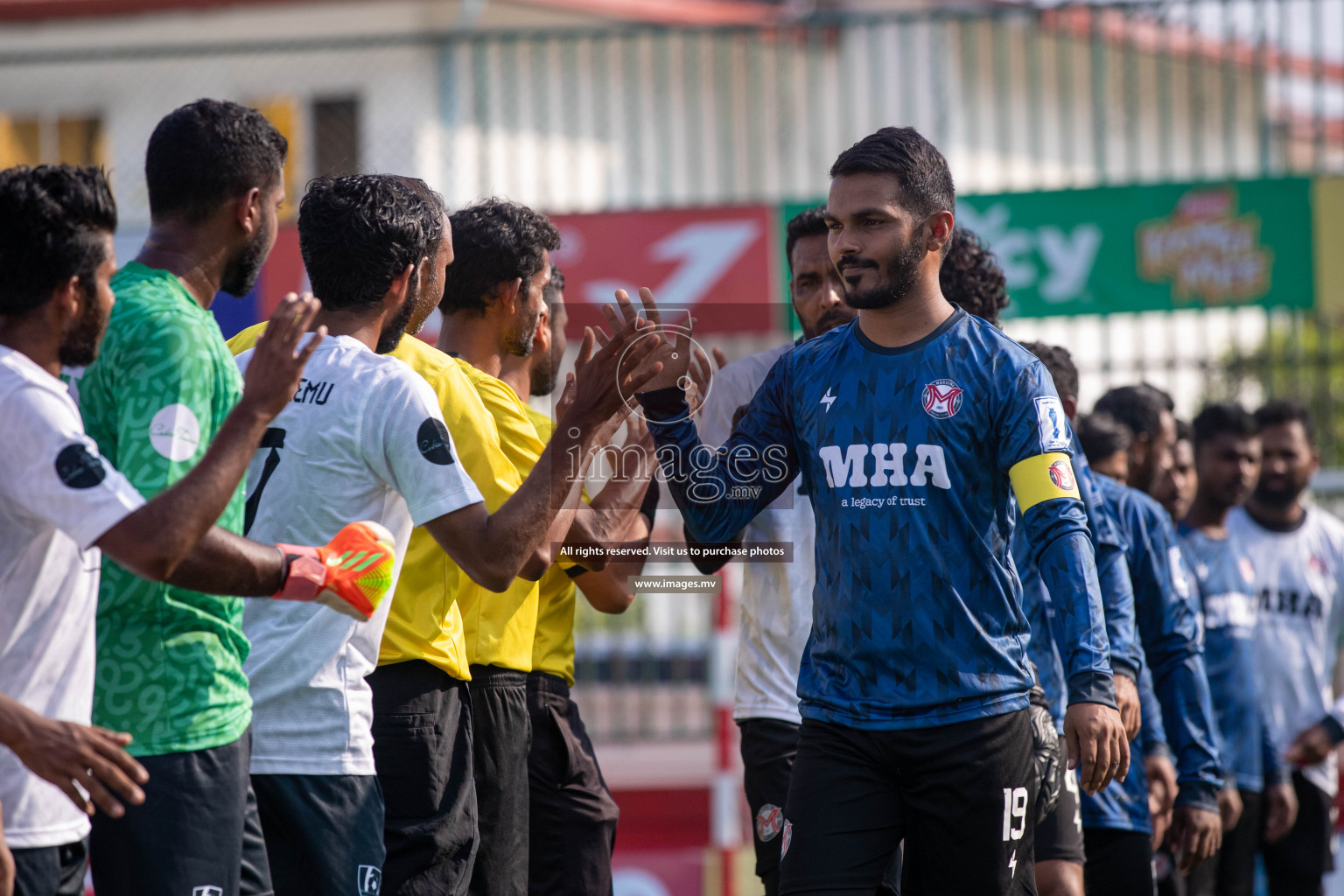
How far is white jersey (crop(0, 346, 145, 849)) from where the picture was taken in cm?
255

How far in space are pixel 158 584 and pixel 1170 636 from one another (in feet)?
11.5

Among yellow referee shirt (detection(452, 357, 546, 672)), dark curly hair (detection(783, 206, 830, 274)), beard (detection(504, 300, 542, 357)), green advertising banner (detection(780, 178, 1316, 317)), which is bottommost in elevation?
yellow referee shirt (detection(452, 357, 546, 672))

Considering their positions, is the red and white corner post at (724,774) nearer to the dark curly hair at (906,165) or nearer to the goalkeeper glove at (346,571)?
the dark curly hair at (906,165)

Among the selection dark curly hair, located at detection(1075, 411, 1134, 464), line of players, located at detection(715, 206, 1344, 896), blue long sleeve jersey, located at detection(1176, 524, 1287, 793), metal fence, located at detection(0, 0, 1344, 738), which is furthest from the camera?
metal fence, located at detection(0, 0, 1344, 738)

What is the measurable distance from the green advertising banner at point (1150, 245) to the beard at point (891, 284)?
18.7ft

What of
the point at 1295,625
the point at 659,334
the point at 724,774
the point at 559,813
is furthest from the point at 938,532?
the point at 724,774

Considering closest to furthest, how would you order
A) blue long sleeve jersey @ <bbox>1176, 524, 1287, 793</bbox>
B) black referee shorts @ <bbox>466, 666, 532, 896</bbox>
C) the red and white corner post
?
1. black referee shorts @ <bbox>466, 666, 532, 896</bbox>
2. blue long sleeve jersey @ <bbox>1176, 524, 1287, 793</bbox>
3. the red and white corner post

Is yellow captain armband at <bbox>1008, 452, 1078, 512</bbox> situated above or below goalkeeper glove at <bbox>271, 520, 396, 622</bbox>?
above

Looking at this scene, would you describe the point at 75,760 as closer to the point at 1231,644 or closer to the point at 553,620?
the point at 553,620

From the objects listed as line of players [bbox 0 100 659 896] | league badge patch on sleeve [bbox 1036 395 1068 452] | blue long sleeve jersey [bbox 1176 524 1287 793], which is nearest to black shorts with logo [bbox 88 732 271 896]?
line of players [bbox 0 100 659 896]

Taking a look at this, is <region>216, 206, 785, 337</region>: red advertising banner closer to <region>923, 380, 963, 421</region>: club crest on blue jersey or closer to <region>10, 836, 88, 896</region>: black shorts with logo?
<region>923, 380, 963, 421</region>: club crest on blue jersey

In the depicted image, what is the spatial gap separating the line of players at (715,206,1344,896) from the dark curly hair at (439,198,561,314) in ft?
2.35

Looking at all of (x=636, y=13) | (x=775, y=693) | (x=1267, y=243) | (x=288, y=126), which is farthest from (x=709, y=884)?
(x=636, y=13)

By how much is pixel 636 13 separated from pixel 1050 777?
1525 cm
